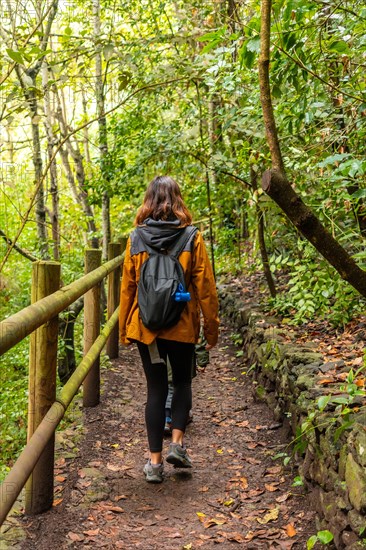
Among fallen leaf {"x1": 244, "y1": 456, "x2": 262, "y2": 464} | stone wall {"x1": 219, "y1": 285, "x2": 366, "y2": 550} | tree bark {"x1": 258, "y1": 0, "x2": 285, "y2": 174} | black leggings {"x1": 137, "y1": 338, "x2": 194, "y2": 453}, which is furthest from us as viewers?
fallen leaf {"x1": 244, "y1": 456, "x2": 262, "y2": 464}

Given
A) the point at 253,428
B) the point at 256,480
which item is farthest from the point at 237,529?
the point at 253,428

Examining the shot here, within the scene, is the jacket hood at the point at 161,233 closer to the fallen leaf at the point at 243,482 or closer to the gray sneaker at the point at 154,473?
the gray sneaker at the point at 154,473

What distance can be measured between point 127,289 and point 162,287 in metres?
0.34

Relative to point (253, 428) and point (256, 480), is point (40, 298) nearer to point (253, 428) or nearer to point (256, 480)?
point (256, 480)

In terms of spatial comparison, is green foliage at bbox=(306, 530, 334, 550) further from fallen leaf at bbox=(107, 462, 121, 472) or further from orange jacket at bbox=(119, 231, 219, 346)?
fallen leaf at bbox=(107, 462, 121, 472)

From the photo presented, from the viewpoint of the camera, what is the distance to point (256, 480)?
4043 mm

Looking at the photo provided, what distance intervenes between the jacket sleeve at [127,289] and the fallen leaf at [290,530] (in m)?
1.46

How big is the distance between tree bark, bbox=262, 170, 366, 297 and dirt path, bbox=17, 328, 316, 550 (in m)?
1.72

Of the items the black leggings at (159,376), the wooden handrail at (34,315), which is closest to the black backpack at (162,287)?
the black leggings at (159,376)

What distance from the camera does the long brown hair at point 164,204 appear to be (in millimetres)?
3797

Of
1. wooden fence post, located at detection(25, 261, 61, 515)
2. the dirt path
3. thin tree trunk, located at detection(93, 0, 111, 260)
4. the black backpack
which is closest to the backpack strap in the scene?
the black backpack

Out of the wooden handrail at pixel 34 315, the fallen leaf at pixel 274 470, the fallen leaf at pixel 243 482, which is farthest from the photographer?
the fallen leaf at pixel 274 470

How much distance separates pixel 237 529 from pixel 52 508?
1046 mm

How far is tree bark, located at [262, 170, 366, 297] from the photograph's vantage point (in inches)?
86.2
